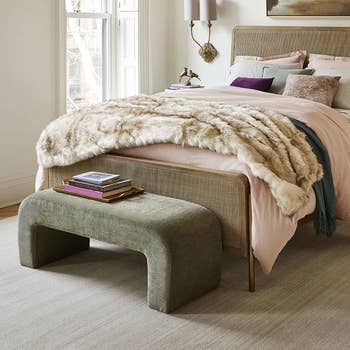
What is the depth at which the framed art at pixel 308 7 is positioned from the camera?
5.55 metres

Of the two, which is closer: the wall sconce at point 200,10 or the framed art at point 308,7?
the framed art at point 308,7

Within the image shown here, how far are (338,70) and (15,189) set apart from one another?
2.58m

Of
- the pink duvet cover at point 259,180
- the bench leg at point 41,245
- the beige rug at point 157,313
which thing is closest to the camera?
the beige rug at point 157,313

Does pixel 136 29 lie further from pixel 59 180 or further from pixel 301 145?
pixel 301 145

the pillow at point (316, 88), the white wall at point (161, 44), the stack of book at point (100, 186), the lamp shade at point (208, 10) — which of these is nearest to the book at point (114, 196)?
the stack of book at point (100, 186)

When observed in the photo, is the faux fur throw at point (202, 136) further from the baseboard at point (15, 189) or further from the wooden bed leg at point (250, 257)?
the baseboard at point (15, 189)

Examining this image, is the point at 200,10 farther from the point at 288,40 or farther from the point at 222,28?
the point at 288,40

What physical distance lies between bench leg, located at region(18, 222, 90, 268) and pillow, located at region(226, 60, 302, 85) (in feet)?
7.84

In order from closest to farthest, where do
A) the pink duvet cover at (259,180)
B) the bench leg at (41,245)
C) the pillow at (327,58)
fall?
the pink duvet cover at (259,180)
the bench leg at (41,245)
the pillow at (327,58)

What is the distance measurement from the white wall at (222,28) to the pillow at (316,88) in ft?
3.02

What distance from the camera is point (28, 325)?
2.94 meters

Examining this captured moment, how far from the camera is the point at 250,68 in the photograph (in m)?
5.58

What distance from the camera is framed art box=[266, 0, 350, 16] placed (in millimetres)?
5555

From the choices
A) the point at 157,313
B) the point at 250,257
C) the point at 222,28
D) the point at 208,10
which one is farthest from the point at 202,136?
the point at 222,28
